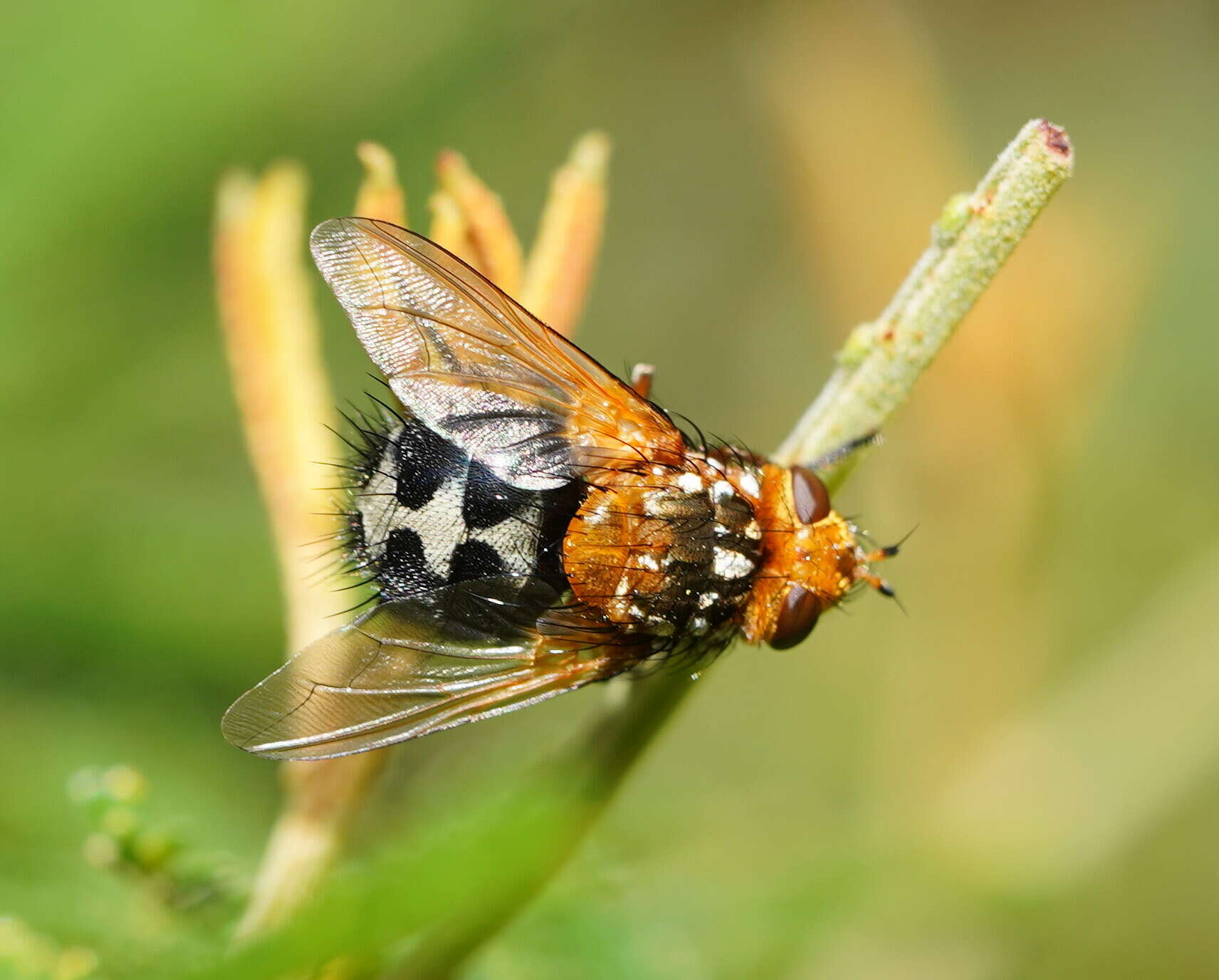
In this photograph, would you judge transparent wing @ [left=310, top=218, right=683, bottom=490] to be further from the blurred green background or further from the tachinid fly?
the blurred green background

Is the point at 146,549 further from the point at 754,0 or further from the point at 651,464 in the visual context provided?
the point at 754,0

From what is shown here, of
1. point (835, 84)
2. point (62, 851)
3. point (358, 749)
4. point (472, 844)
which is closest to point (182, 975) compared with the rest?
point (472, 844)

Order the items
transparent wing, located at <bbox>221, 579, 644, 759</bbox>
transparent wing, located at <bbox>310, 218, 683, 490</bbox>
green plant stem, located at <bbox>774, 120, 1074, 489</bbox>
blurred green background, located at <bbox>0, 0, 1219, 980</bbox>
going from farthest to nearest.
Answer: blurred green background, located at <bbox>0, 0, 1219, 980</bbox> → transparent wing, located at <bbox>310, 218, 683, 490</bbox> → transparent wing, located at <bbox>221, 579, 644, 759</bbox> → green plant stem, located at <bbox>774, 120, 1074, 489</bbox>

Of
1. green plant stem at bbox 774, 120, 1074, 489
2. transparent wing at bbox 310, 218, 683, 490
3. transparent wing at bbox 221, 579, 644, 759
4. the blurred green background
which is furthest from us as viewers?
the blurred green background

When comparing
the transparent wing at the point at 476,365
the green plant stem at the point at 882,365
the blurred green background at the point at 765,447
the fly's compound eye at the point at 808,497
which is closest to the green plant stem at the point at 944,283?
the green plant stem at the point at 882,365

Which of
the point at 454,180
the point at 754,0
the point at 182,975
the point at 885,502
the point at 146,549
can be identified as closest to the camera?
the point at 182,975

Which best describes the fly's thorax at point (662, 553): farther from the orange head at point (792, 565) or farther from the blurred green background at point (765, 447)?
the blurred green background at point (765, 447)

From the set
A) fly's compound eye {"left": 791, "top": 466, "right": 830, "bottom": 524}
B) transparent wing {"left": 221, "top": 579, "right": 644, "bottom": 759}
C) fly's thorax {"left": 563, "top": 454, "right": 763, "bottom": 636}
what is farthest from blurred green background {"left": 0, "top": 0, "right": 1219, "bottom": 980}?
fly's compound eye {"left": 791, "top": 466, "right": 830, "bottom": 524}
